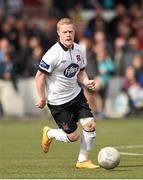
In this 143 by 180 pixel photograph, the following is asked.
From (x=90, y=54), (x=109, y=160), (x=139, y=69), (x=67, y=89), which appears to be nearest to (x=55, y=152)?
(x=67, y=89)

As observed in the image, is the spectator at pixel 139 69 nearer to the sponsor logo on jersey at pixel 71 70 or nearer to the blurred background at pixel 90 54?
the blurred background at pixel 90 54

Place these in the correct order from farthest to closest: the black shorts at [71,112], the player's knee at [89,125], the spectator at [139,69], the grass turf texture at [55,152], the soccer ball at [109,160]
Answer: the spectator at [139,69], the black shorts at [71,112], the player's knee at [89,125], the soccer ball at [109,160], the grass turf texture at [55,152]

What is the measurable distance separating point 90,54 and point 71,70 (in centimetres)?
1164

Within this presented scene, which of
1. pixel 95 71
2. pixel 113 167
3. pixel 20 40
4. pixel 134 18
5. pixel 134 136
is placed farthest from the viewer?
pixel 134 18

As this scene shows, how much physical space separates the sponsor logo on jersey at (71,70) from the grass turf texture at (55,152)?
133 cm

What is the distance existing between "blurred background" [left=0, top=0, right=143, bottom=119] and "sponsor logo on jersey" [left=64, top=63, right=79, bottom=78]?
10548 mm

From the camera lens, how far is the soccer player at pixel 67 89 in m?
12.4

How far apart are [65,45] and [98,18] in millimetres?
15079

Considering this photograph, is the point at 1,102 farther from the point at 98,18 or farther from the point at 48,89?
the point at 48,89

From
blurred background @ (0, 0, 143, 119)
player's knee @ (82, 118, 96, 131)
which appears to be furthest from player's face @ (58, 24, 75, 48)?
blurred background @ (0, 0, 143, 119)

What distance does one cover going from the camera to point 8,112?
2497 cm

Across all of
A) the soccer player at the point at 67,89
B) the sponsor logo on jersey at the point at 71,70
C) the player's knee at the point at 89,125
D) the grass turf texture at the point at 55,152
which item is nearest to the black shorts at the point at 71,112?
the soccer player at the point at 67,89

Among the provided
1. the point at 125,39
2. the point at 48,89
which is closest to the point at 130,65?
the point at 125,39

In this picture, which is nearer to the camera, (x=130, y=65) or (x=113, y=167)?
(x=113, y=167)
